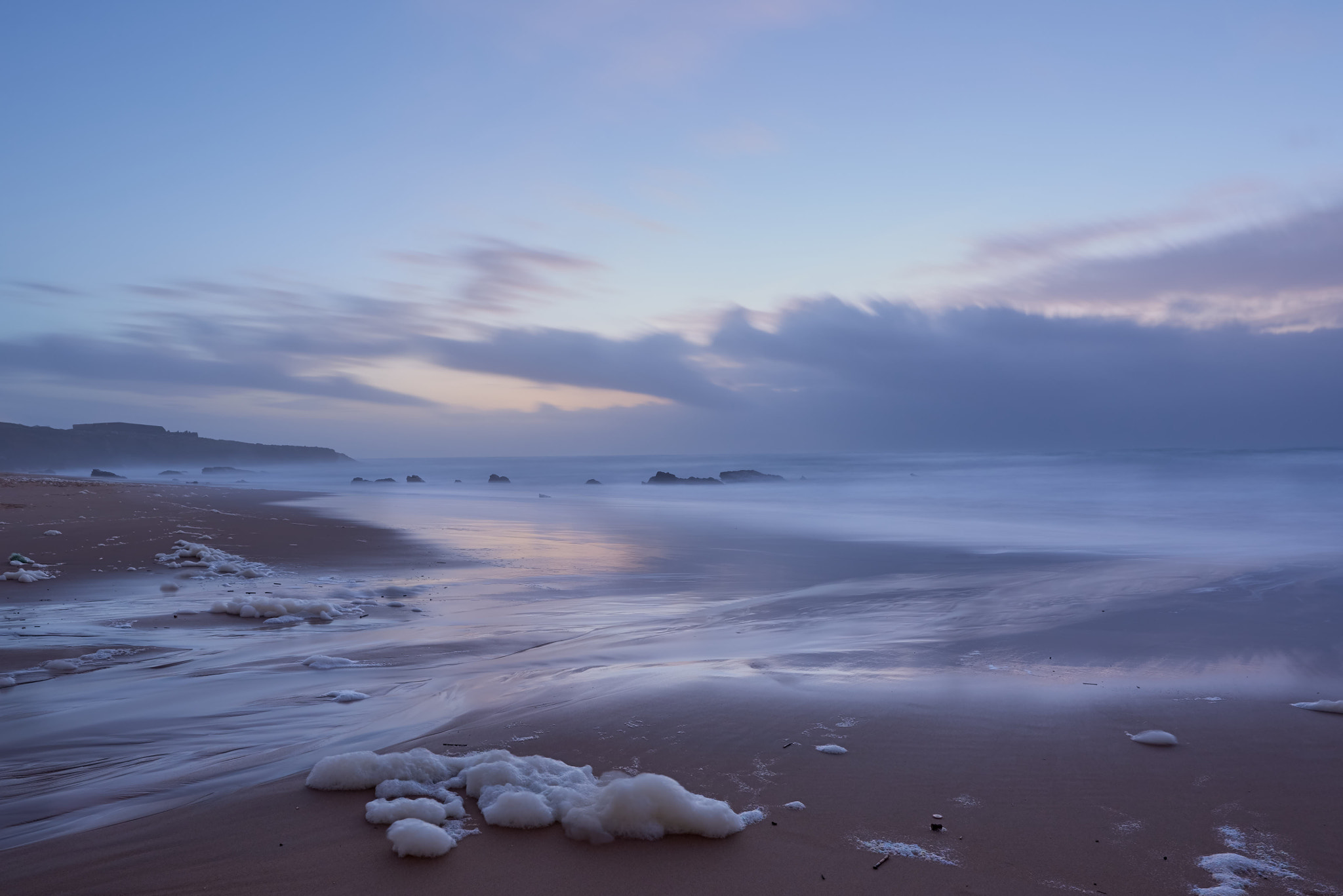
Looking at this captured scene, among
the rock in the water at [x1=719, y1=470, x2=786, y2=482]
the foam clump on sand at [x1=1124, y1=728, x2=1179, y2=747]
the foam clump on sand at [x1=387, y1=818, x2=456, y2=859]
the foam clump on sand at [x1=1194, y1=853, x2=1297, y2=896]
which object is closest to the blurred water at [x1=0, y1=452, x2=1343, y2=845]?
the foam clump on sand at [x1=387, y1=818, x2=456, y2=859]

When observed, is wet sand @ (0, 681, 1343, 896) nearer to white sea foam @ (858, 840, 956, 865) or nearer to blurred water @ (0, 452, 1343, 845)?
white sea foam @ (858, 840, 956, 865)

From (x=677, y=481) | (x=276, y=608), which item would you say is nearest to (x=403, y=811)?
(x=276, y=608)

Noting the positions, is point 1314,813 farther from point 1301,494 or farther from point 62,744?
point 1301,494

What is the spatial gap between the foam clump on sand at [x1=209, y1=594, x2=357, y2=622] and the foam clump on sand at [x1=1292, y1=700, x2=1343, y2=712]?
6.00m

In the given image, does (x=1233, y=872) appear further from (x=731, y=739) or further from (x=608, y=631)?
(x=608, y=631)

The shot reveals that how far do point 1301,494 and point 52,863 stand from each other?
29886 mm

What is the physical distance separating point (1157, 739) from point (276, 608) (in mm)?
5613

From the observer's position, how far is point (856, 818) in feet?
8.21

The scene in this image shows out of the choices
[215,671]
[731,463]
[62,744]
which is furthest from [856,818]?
[731,463]

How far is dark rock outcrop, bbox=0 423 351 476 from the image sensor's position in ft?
250

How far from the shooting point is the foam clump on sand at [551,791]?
2.37 meters

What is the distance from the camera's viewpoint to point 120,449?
88.1 metres

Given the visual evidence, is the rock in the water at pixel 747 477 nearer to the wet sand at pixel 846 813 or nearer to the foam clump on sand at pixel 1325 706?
the foam clump on sand at pixel 1325 706

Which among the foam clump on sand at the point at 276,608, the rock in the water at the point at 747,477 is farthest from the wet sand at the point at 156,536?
the rock in the water at the point at 747,477
